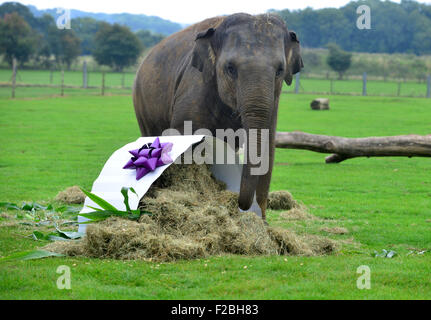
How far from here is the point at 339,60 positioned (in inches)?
3246

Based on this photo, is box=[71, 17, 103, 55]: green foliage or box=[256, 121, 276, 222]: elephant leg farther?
box=[71, 17, 103, 55]: green foliage

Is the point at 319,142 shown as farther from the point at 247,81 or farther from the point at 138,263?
the point at 138,263

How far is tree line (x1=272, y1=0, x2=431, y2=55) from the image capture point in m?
90.7

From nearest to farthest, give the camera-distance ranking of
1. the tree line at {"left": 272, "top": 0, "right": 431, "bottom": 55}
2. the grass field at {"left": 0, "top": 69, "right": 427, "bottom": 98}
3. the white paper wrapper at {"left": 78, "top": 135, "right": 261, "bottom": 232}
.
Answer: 1. the white paper wrapper at {"left": 78, "top": 135, "right": 261, "bottom": 232}
2. the grass field at {"left": 0, "top": 69, "right": 427, "bottom": 98}
3. the tree line at {"left": 272, "top": 0, "right": 431, "bottom": 55}

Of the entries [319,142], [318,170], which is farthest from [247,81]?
[318,170]

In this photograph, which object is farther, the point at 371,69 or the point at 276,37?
the point at 371,69

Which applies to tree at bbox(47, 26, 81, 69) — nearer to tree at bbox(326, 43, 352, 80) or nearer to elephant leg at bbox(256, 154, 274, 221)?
tree at bbox(326, 43, 352, 80)

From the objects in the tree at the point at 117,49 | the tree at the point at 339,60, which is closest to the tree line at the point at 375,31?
the tree at the point at 339,60

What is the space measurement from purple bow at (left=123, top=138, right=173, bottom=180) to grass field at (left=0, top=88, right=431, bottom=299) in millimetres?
1396

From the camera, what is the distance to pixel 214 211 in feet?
25.5

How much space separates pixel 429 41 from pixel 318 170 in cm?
9556

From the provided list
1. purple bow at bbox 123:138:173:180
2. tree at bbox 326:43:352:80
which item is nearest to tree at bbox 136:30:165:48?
tree at bbox 326:43:352:80

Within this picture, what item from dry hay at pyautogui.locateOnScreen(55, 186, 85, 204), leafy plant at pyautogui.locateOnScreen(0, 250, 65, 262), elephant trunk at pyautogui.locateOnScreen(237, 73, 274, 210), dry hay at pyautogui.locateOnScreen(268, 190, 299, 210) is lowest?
dry hay at pyautogui.locateOnScreen(55, 186, 85, 204)

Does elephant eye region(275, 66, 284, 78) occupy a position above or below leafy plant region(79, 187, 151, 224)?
above
